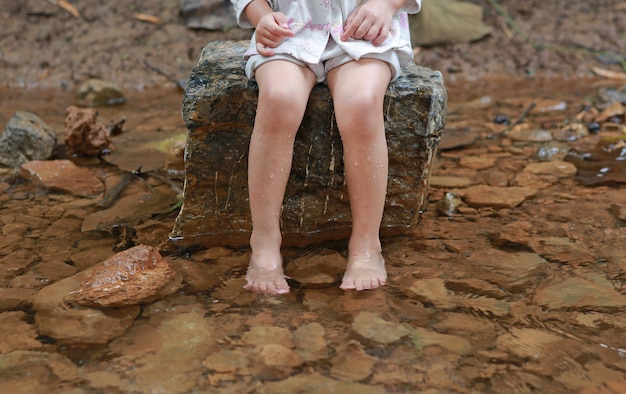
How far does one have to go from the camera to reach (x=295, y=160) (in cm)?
254

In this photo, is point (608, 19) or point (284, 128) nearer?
point (284, 128)

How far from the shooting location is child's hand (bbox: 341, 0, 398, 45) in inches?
87.4

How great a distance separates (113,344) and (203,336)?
0.82ft

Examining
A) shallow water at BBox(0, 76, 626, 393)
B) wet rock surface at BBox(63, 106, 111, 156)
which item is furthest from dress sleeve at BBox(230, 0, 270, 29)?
wet rock surface at BBox(63, 106, 111, 156)

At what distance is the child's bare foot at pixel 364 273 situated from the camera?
2.23m

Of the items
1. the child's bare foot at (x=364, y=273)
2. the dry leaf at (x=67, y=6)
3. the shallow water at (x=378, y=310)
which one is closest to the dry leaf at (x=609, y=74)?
the shallow water at (x=378, y=310)

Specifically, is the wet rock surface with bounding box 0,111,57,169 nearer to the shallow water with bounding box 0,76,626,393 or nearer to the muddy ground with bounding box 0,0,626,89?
the shallow water with bounding box 0,76,626,393

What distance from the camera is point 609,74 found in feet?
17.7

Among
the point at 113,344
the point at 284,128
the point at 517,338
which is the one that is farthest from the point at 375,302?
the point at 113,344

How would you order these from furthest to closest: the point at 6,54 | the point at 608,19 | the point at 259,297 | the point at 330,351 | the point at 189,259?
the point at 608,19, the point at 6,54, the point at 189,259, the point at 259,297, the point at 330,351

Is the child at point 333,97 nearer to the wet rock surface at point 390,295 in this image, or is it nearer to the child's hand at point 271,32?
the child's hand at point 271,32

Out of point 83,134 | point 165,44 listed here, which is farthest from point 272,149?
point 165,44

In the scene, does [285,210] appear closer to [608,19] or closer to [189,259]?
[189,259]

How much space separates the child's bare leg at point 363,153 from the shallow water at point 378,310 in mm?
81
